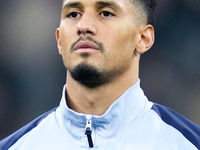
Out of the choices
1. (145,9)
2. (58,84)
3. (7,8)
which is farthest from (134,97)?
(7,8)

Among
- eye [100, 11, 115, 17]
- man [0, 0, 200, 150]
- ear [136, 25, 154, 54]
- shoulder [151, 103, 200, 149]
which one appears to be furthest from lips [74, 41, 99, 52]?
shoulder [151, 103, 200, 149]

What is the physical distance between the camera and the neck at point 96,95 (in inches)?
79.3

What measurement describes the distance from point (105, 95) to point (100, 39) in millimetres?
259

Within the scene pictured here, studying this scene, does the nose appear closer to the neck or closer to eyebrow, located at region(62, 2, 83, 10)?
eyebrow, located at region(62, 2, 83, 10)

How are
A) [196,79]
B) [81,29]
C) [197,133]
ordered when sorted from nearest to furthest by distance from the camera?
[81,29], [197,133], [196,79]

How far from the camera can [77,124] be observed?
78.7 inches

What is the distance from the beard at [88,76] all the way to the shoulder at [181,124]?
0.34 meters

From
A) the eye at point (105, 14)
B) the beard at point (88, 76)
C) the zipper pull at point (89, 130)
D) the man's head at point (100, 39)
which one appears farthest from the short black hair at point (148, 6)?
the zipper pull at point (89, 130)

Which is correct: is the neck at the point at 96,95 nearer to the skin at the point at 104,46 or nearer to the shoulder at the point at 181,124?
the skin at the point at 104,46

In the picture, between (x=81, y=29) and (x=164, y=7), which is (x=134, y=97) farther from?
(x=164, y=7)

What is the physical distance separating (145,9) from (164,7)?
7.53ft

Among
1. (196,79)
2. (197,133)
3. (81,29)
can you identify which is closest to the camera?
(81,29)

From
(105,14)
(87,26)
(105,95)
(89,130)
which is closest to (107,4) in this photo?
(105,14)

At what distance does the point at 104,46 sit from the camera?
195cm
